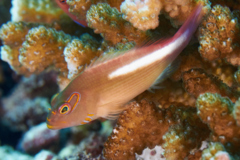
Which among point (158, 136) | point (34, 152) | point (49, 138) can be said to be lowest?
point (34, 152)

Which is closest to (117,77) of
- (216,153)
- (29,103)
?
(216,153)

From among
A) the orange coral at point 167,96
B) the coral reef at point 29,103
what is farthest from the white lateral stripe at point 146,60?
the coral reef at point 29,103

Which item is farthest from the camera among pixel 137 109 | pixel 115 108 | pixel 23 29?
pixel 23 29

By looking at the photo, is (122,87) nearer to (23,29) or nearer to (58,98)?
(58,98)

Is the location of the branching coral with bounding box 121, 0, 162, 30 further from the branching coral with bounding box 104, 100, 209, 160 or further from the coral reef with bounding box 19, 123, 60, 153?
the coral reef with bounding box 19, 123, 60, 153

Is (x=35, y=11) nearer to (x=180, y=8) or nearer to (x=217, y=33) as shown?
(x=180, y=8)

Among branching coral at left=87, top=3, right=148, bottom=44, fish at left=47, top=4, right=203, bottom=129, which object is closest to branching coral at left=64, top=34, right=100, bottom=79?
branching coral at left=87, top=3, right=148, bottom=44

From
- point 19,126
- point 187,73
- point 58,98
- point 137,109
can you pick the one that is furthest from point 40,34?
point 19,126

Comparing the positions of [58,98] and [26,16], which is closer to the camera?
[58,98]
